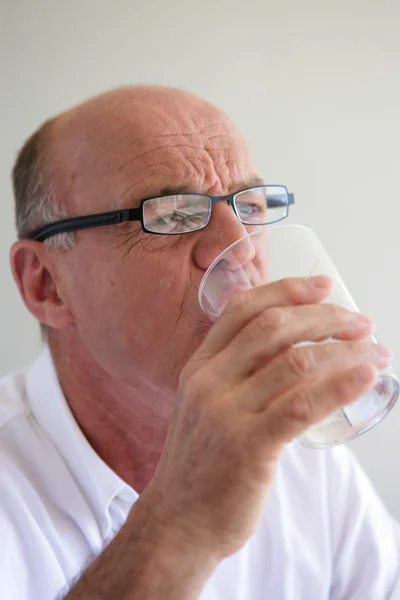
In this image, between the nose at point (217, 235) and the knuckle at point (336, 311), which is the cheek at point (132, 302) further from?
the knuckle at point (336, 311)

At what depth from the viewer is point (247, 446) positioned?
562 millimetres

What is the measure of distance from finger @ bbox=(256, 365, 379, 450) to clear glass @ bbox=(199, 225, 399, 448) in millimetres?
120

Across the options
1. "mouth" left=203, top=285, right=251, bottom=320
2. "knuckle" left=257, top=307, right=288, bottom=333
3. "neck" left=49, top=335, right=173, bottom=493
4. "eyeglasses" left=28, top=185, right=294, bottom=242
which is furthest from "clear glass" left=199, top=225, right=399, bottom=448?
"neck" left=49, top=335, right=173, bottom=493

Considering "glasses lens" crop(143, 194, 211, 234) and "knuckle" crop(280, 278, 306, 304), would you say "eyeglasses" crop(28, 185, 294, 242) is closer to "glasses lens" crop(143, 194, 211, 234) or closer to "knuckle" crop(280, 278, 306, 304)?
"glasses lens" crop(143, 194, 211, 234)

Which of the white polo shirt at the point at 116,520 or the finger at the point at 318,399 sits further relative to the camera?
the white polo shirt at the point at 116,520

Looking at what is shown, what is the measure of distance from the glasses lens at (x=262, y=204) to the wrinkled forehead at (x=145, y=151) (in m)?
0.03

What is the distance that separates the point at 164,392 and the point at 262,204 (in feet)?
1.27

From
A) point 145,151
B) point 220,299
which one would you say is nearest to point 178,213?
point 145,151

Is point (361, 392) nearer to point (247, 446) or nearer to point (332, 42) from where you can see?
point (247, 446)

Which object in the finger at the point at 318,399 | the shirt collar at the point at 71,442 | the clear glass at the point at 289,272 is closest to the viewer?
the finger at the point at 318,399

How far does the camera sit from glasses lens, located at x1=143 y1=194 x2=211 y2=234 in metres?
0.88

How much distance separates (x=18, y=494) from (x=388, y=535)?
29.5 inches

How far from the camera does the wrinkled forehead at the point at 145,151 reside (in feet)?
2.96

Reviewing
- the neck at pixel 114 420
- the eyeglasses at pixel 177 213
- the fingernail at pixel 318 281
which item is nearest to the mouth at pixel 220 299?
the fingernail at pixel 318 281
